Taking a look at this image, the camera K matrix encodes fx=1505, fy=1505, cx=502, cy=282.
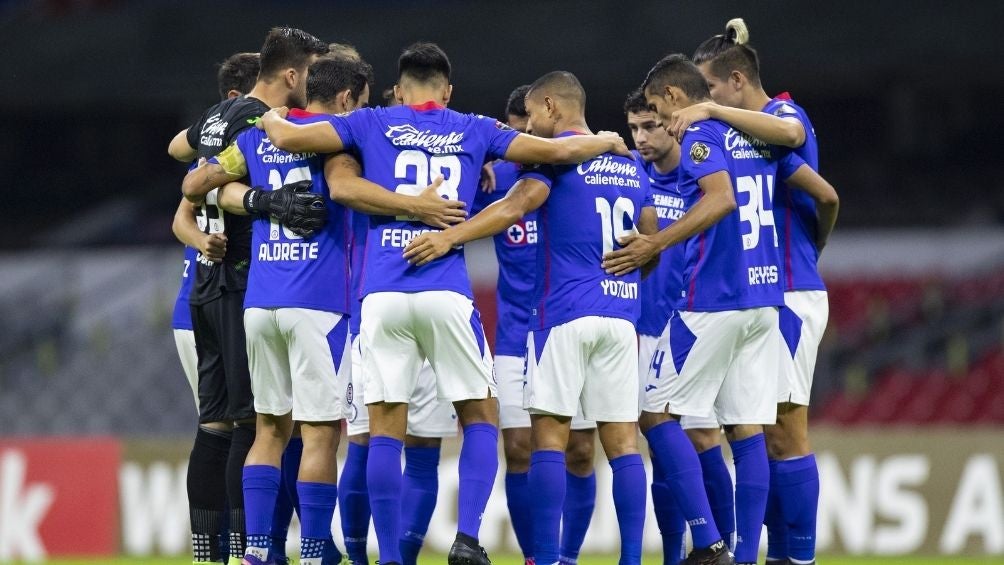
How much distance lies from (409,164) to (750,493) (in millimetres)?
2240

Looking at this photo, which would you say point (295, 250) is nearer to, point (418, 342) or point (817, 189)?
point (418, 342)

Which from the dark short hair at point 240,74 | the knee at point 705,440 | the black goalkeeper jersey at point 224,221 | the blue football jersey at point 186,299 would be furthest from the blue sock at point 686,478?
the dark short hair at point 240,74

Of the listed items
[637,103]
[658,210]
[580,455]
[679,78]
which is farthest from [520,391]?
[679,78]

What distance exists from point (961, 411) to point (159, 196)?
10.8m

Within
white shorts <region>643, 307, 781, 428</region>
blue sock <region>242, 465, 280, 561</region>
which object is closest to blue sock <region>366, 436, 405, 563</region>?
blue sock <region>242, 465, 280, 561</region>

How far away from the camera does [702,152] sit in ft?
23.2

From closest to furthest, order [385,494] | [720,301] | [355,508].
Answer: [385,494], [720,301], [355,508]

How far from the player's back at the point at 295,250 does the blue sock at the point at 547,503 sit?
116 cm

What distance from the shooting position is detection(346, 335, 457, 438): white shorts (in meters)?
7.30

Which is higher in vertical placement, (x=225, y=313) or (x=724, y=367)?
(x=225, y=313)

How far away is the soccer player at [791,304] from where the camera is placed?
7.33 metres

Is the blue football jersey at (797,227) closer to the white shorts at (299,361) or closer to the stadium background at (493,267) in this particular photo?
the white shorts at (299,361)

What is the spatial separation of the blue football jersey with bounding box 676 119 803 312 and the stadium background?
467 centimetres

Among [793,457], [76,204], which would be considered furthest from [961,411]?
[76,204]
